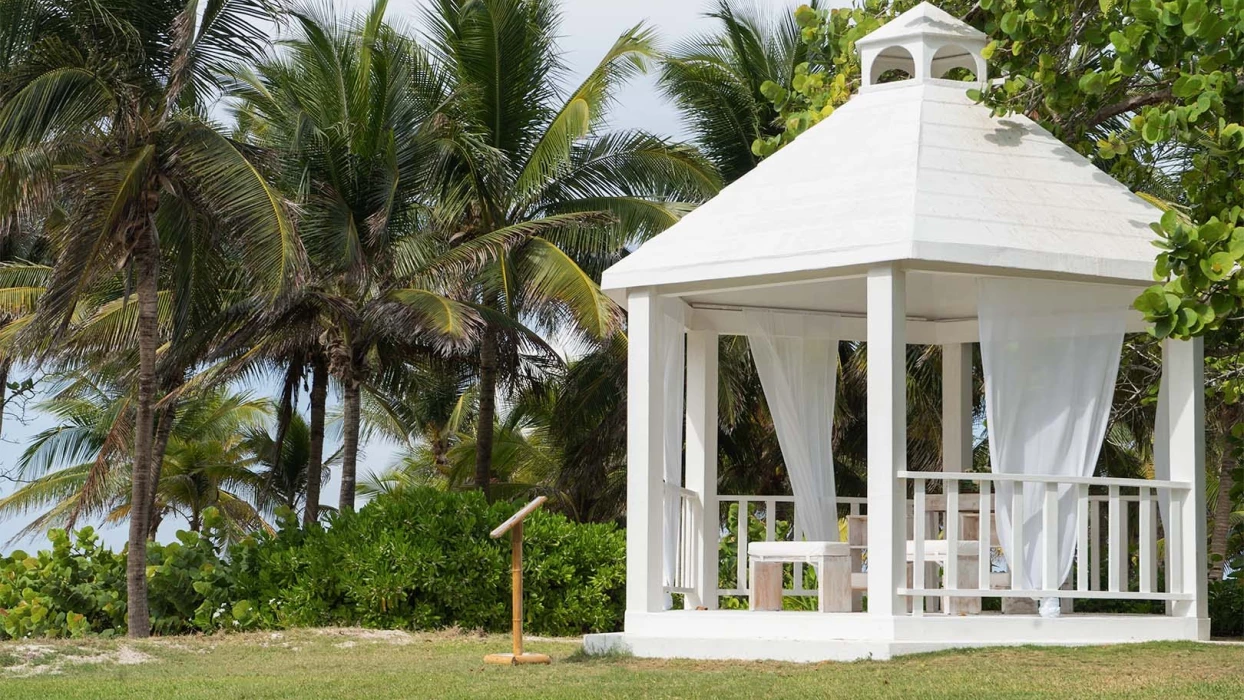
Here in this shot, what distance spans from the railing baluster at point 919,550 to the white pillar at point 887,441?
145 mm

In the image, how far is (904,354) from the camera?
413 inches

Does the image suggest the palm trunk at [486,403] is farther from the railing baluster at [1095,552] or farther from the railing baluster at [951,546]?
the railing baluster at [951,546]

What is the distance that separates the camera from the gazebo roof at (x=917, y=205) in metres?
10.8

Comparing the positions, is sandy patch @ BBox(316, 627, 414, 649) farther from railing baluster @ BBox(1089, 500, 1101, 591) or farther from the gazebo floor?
railing baluster @ BBox(1089, 500, 1101, 591)

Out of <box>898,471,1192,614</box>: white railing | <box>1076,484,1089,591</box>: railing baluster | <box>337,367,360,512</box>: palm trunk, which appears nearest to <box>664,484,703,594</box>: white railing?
<box>898,471,1192,614</box>: white railing

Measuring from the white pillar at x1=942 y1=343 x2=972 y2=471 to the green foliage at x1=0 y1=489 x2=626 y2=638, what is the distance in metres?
6.27

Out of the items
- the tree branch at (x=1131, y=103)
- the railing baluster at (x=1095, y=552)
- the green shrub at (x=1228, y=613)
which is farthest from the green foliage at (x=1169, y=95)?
the green shrub at (x=1228, y=613)

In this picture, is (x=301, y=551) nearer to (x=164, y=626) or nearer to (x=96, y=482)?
(x=164, y=626)

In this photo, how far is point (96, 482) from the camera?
2283 cm

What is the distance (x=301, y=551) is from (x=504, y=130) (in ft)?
24.1

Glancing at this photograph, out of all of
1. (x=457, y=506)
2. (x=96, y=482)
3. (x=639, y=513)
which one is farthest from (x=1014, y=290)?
(x=96, y=482)

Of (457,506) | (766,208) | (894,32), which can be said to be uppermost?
(894,32)

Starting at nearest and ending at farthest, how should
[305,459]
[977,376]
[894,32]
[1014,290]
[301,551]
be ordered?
[1014,290] < [894,32] < [301,551] < [977,376] < [305,459]

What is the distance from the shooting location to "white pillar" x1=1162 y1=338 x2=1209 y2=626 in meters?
11.5
